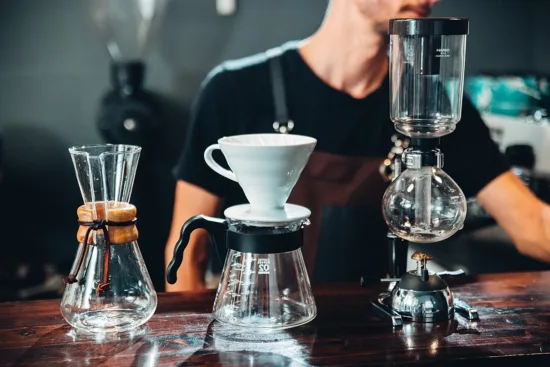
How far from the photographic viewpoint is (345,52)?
2383 millimetres

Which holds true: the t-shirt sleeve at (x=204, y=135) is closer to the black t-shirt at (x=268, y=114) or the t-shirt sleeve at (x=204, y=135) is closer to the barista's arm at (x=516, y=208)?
the black t-shirt at (x=268, y=114)

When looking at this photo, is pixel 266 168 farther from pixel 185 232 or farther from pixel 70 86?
pixel 70 86

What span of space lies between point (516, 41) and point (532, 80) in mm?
137

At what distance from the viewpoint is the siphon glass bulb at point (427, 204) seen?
1.69m

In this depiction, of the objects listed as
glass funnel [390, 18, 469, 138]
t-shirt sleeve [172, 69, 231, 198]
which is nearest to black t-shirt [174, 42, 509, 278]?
t-shirt sleeve [172, 69, 231, 198]

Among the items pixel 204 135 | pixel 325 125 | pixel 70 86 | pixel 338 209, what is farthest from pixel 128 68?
pixel 338 209

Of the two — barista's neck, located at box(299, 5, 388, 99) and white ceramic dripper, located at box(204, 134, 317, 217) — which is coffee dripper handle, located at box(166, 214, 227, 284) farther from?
barista's neck, located at box(299, 5, 388, 99)

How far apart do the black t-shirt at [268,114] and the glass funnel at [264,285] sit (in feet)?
2.42

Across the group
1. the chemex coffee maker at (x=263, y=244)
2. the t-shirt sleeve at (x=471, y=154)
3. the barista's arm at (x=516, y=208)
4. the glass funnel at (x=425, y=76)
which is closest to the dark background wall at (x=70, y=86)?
the t-shirt sleeve at (x=471, y=154)

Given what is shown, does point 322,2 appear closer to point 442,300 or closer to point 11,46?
point 11,46

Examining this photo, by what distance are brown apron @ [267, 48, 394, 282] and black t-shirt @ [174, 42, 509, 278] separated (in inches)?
0.9

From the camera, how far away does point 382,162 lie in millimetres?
2420

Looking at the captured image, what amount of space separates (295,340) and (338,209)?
0.91 metres

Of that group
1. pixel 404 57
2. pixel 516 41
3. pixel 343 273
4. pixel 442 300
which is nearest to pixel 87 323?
pixel 442 300
